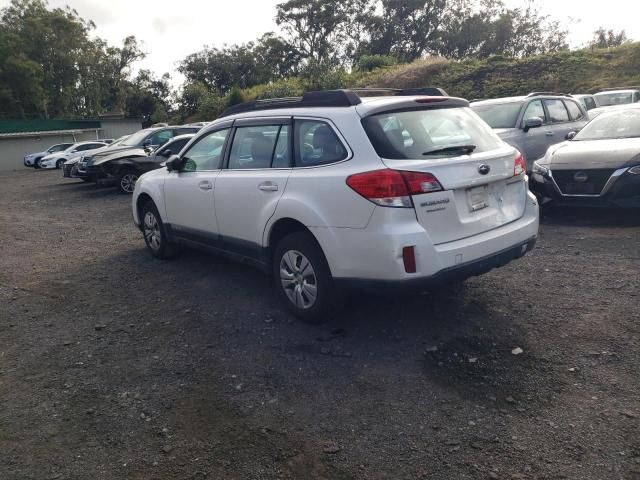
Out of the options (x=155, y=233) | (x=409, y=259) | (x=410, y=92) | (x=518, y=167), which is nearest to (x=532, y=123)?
(x=410, y=92)

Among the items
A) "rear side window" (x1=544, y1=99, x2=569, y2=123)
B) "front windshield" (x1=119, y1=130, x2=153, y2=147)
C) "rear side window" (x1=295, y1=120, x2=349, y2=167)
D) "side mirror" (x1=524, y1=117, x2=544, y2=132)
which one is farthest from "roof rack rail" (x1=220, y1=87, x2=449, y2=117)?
"front windshield" (x1=119, y1=130, x2=153, y2=147)

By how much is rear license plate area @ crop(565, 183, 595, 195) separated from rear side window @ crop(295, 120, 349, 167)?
457 cm

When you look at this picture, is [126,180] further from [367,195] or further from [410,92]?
[367,195]

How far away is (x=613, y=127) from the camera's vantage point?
27.4 feet

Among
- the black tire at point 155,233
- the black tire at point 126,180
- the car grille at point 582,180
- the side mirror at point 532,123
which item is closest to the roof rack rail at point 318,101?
the black tire at point 155,233

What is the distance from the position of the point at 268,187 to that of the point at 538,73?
989 inches

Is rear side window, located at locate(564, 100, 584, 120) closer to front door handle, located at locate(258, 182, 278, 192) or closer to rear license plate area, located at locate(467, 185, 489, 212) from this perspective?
rear license plate area, located at locate(467, 185, 489, 212)

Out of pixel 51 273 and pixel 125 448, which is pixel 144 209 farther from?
pixel 125 448

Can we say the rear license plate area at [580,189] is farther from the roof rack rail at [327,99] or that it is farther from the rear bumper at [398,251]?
the rear bumper at [398,251]

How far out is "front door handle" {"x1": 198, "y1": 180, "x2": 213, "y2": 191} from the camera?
18.5 ft

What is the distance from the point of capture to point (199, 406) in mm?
3615

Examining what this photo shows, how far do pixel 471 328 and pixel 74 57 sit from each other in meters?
59.9

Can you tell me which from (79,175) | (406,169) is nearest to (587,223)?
(406,169)

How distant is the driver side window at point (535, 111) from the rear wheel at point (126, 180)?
9919mm
